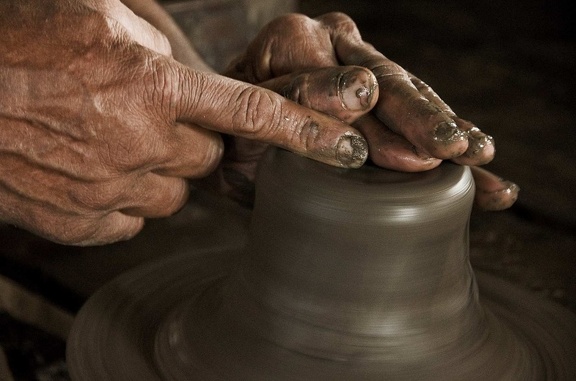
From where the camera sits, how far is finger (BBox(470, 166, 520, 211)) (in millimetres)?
1129

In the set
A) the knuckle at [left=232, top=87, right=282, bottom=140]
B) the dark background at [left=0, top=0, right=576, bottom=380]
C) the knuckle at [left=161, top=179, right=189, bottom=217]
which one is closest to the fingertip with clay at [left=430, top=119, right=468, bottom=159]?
the knuckle at [left=232, top=87, right=282, bottom=140]

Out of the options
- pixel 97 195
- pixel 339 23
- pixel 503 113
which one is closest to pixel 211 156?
pixel 97 195

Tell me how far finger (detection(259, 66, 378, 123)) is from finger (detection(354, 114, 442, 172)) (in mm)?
36

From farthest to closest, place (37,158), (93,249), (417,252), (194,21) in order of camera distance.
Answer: (194,21) < (93,249) < (37,158) < (417,252)

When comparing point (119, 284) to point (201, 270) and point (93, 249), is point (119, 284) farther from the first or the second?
point (93, 249)

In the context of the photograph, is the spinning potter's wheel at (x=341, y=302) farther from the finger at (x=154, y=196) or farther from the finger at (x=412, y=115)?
the finger at (x=154, y=196)

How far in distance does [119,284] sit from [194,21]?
3.29 feet

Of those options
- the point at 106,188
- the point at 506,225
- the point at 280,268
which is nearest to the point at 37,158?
the point at 106,188

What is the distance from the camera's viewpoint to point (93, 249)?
4.79ft

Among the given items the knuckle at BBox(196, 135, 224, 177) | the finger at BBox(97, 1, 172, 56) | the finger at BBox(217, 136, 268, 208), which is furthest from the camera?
the finger at BBox(217, 136, 268, 208)

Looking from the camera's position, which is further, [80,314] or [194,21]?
[194,21]

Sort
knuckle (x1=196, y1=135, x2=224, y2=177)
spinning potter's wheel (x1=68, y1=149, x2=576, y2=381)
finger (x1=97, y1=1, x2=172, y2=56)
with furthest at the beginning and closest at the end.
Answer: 1. knuckle (x1=196, y1=135, x2=224, y2=177)
2. finger (x1=97, y1=1, x2=172, y2=56)
3. spinning potter's wheel (x1=68, y1=149, x2=576, y2=381)

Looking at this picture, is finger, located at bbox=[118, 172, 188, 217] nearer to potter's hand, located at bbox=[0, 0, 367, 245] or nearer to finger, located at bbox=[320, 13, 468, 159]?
potter's hand, located at bbox=[0, 0, 367, 245]

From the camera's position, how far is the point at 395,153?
0.95m
